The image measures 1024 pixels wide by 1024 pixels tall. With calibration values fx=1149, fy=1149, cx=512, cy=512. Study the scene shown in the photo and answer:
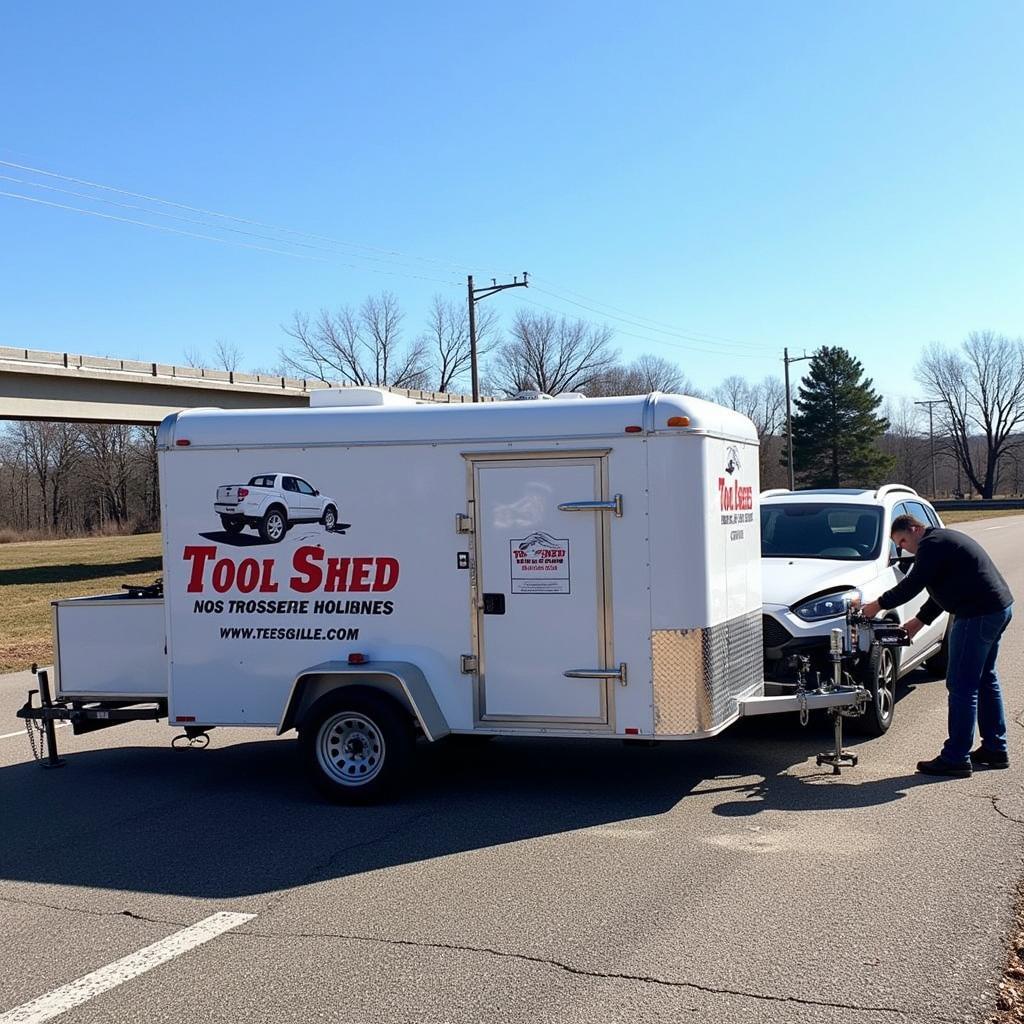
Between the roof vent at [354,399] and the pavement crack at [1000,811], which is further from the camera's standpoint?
the roof vent at [354,399]

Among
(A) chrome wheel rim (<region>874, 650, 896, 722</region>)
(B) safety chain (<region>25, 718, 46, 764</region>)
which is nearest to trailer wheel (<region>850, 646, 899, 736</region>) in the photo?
(A) chrome wheel rim (<region>874, 650, 896, 722</region>)

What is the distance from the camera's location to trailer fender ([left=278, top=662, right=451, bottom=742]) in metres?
7.11

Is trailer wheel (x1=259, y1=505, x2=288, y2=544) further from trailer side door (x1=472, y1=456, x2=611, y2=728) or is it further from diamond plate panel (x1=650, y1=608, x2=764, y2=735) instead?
diamond plate panel (x1=650, y1=608, x2=764, y2=735)

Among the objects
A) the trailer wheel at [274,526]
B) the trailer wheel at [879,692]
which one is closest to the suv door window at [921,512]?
the trailer wheel at [879,692]

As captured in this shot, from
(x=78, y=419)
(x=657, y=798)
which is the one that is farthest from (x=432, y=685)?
(x=78, y=419)

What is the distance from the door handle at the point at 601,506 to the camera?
694cm

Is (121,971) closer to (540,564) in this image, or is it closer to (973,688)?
(540,564)

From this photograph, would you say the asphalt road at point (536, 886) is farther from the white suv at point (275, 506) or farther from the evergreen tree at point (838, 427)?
the evergreen tree at point (838, 427)

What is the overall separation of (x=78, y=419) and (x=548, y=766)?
33.2 m

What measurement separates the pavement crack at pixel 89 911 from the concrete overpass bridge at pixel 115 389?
89.3 ft

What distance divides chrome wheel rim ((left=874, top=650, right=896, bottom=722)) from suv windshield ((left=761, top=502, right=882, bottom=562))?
1.35 metres

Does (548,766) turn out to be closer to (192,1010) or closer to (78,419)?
(192,1010)

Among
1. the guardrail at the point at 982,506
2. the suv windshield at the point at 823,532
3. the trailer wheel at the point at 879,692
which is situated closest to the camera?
the trailer wheel at the point at 879,692

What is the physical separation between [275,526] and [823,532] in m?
5.27
